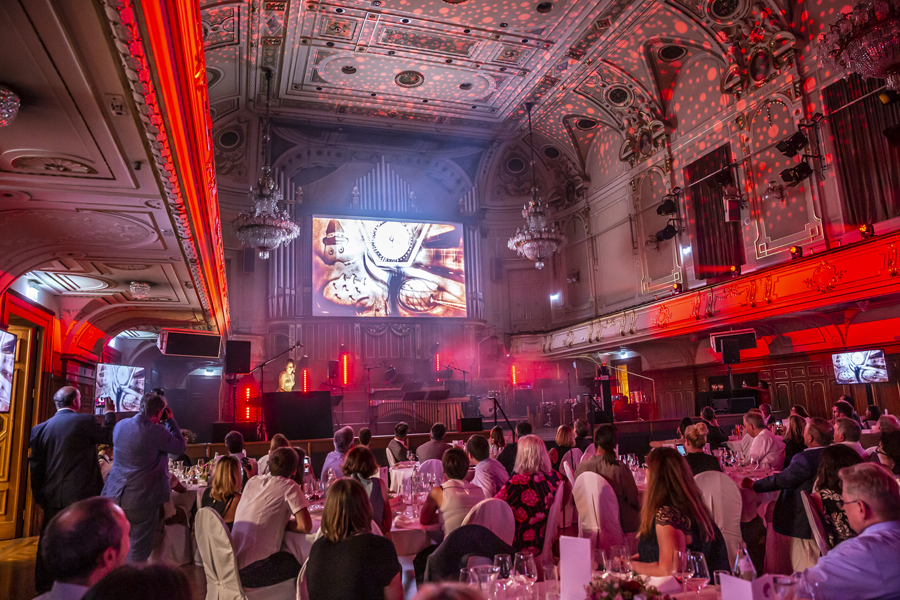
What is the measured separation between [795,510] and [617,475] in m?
1.18

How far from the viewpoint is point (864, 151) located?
9820 millimetres

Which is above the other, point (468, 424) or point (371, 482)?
point (468, 424)

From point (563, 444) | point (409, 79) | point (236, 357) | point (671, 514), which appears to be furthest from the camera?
point (409, 79)

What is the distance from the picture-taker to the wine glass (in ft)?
7.57

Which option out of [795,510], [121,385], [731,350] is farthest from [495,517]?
[121,385]

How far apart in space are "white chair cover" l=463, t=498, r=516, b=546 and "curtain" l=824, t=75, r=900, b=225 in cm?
910

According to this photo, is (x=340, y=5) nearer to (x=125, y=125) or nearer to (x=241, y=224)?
(x=241, y=224)

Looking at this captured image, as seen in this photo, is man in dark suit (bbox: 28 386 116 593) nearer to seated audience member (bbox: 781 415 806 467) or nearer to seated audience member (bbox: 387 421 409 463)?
seated audience member (bbox: 387 421 409 463)

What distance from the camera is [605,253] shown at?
16.6m

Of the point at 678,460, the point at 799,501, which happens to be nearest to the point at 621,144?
the point at 799,501

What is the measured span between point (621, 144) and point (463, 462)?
44.9 feet

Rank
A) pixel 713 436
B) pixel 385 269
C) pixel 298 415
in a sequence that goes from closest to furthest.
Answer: pixel 713 436, pixel 298 415, pixel 385 269

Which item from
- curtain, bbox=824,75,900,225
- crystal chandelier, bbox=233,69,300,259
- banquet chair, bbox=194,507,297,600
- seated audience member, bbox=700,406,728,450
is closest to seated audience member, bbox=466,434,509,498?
banquet chair, bbox=194,507,297,600

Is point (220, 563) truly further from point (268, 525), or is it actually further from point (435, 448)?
point (435, 448)
